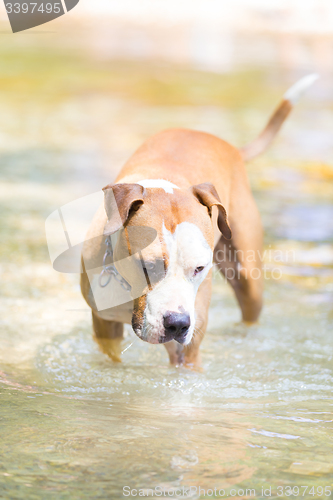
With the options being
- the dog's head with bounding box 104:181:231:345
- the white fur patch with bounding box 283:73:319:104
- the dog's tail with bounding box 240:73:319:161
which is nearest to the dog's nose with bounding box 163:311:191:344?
the dog's head with bounding box 104:181:231:345

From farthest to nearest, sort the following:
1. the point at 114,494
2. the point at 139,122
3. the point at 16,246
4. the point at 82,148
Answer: the point at 139,122, the point at 82,148, the point at 16,246, the point at 114,494

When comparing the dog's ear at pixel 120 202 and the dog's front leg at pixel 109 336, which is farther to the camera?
the dog's front leg at pixel 109 336

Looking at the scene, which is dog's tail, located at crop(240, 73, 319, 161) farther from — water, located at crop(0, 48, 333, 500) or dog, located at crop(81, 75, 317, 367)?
water, located at crop(0, 48, 333, 500)

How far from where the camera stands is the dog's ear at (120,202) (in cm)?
281

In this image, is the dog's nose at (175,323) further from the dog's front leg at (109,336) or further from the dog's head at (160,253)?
the dog's front leg at (109,336)

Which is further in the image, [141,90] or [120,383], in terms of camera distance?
[141,90]

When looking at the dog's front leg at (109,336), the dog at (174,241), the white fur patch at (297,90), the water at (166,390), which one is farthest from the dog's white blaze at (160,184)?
the white fur patch at (297,90)

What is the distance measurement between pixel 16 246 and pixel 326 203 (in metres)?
3.96

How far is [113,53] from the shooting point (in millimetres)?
21172

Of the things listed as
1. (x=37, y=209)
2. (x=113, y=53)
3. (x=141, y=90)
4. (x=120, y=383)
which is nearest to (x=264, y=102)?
(x=141, y=90)

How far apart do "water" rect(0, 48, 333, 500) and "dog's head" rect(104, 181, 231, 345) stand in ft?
1.33

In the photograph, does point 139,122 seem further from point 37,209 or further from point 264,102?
point 37,209

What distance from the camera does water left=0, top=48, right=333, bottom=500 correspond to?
2.05m

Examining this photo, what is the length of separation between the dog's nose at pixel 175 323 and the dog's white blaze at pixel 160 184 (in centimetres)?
64
